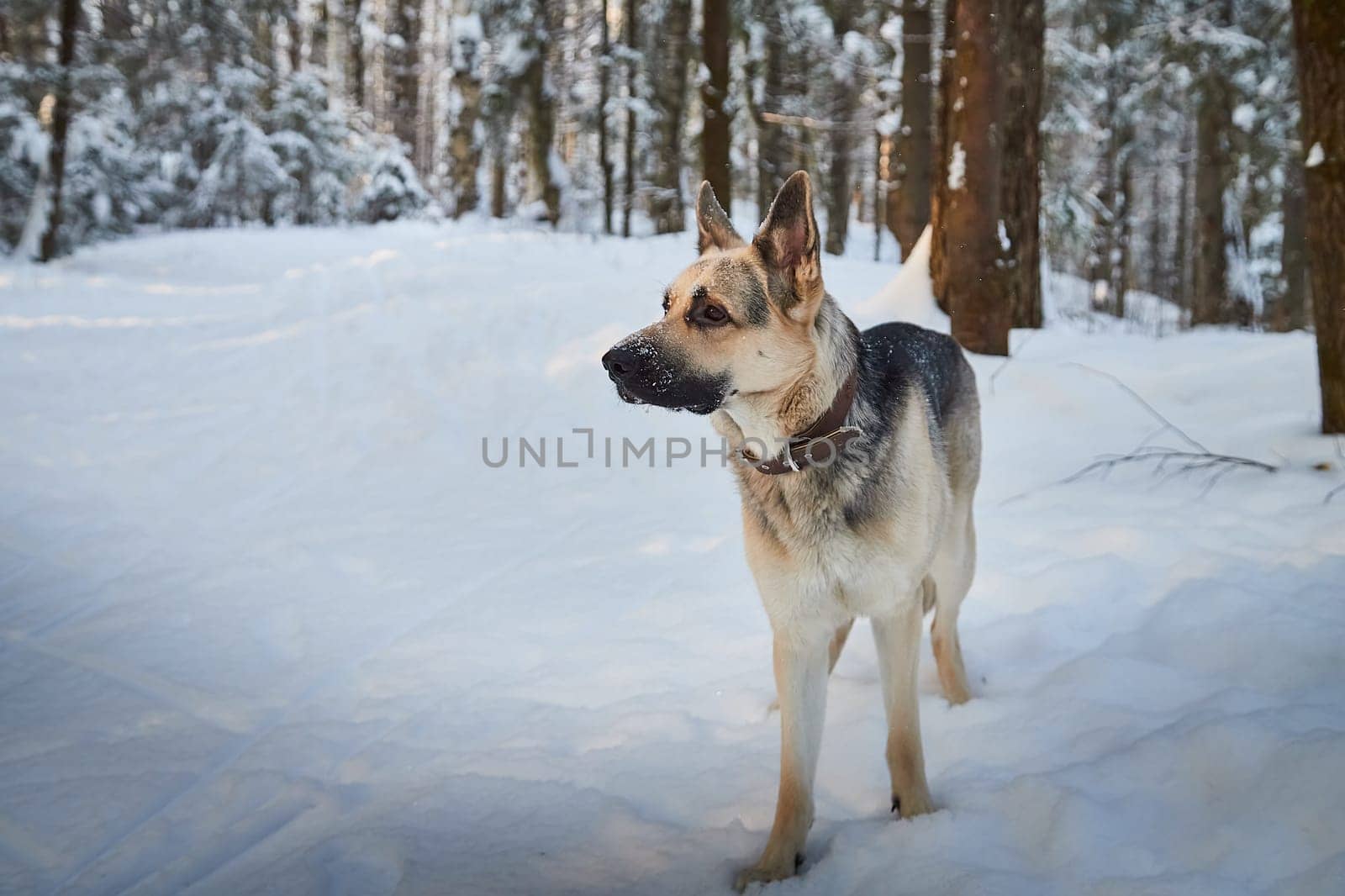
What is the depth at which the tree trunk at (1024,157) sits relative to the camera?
8.07m

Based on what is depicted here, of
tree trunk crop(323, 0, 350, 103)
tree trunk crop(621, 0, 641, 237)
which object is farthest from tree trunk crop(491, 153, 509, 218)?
tree trunk crop(323, 0, 350, 103)

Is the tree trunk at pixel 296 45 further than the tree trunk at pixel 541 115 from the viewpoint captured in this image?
Yes

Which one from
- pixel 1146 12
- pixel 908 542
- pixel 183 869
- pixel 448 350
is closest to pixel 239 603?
pixel 183 869

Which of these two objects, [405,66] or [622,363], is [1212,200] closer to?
[622,363]

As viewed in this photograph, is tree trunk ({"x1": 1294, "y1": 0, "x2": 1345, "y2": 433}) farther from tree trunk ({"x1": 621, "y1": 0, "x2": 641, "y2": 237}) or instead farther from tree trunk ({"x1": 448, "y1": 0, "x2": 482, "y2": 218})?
tree trunk ({"x1": 448, "y1": 0, "x2": 482, "y2": 218})

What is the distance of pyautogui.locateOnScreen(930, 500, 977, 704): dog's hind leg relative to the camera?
3477 millimetres

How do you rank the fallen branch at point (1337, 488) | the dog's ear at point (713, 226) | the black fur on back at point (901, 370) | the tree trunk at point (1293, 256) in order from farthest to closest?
1. the tree trunk at point (1293, 256)
2. the fallen branch at point (1337, 488)
3. the dog's ear at point (713, 226)
4. the black fur on back at point (901, 370)

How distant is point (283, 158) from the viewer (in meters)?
27.5

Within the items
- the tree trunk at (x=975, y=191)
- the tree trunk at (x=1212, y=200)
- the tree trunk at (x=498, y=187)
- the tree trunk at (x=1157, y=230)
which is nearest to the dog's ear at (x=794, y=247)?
the tree trunk at (x=975, y=191)

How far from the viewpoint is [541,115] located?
20.5 metres

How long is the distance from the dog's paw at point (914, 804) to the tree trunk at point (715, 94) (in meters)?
10.6

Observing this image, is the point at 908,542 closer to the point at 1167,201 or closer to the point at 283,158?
the point at 283,158

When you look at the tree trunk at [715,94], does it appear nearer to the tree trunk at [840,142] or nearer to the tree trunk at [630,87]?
the tree trunk at [840,142]

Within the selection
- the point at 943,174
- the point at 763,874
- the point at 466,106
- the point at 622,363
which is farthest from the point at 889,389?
the point at 466,106
